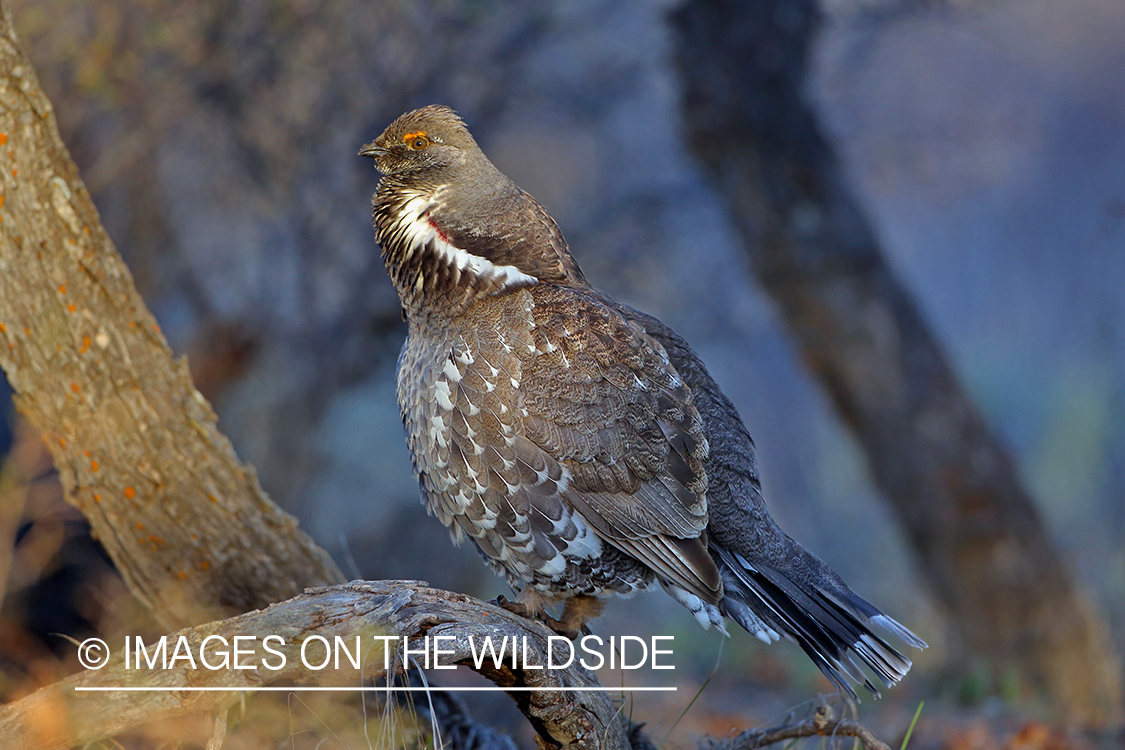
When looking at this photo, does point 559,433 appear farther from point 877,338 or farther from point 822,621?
point 877,338

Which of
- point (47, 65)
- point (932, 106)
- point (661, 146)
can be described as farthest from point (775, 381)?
point (47, 65)

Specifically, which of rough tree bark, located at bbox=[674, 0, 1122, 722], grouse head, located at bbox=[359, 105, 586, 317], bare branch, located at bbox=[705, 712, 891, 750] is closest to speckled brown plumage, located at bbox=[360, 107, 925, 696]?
grouse head, located at bbox=[359, 105, 586, 317]

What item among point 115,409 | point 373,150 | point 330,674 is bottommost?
point 330,674

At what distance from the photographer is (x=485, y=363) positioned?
3135mm

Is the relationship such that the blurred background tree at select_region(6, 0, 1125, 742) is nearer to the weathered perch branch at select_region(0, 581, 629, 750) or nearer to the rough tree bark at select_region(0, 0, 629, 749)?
the rough tree bark at select_region(0, 0, 629, 749)

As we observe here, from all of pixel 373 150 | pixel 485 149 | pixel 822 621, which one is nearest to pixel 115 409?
pixel 373 150

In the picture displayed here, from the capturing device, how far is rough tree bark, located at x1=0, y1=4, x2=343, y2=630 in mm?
3092

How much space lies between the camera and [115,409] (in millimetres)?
3293

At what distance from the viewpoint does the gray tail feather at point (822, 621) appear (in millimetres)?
3129

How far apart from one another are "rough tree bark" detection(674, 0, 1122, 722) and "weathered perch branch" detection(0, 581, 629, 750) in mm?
4151

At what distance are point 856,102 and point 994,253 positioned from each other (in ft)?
21.6

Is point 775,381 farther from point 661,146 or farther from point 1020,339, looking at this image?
point 661,146

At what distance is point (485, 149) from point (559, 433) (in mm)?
4974

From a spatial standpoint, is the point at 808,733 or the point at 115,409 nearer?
the point at 808,733
